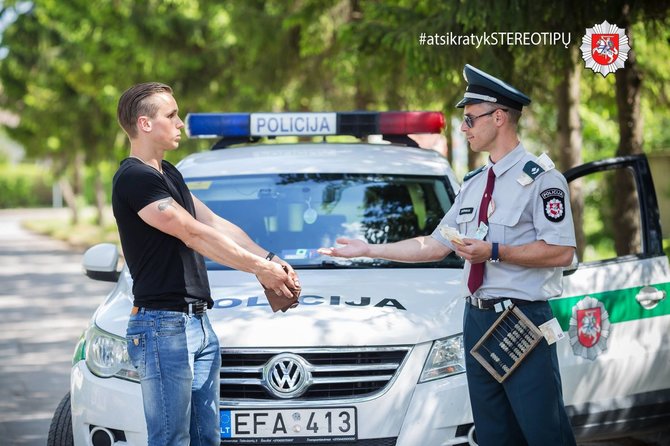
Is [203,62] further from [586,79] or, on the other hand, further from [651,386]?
[651,386]

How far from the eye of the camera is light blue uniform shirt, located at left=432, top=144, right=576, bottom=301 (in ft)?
11.9

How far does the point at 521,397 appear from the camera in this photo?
12.0ft

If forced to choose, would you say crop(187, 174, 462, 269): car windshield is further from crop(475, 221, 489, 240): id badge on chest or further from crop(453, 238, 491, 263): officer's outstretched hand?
crop(453, 238, 491, 263): officer's outstretched hand

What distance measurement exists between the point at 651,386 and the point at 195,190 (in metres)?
2.62

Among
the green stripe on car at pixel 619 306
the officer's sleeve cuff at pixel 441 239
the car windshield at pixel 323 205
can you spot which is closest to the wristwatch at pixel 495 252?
the officer's sleeve cuff at pixel 441 239

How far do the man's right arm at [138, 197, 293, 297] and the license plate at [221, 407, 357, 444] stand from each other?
26.2 inches

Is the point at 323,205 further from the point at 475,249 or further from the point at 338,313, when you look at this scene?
the point at 475,249

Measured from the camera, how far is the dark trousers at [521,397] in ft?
11.9

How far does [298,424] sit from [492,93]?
1.55m

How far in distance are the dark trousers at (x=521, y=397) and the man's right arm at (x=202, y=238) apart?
0.80 metres

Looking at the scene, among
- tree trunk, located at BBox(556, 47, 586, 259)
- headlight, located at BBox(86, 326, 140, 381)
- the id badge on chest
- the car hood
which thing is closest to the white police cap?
the id badge on chest

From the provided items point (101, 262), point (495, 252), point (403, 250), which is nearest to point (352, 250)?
point (403, 250)

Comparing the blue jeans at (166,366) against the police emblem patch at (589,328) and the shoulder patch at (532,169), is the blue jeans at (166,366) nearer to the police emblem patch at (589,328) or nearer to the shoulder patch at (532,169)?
the shoulder patch at (532,169)

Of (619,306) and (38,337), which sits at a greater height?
(619,306)
